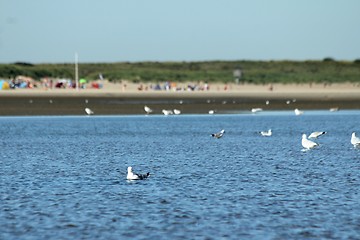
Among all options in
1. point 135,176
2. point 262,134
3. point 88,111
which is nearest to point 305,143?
point 262,134

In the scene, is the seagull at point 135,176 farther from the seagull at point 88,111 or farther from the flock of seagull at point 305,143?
the seagull at point 88,111

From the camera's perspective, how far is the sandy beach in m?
50.7

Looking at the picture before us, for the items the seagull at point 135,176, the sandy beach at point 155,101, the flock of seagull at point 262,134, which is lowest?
the sandy beach at point 155,101

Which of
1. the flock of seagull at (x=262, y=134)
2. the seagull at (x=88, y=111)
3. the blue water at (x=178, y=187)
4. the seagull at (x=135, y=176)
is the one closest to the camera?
the blue water at (x=178, y=187)

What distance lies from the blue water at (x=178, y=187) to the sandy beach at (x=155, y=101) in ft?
47.6

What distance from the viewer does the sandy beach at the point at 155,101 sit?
50688 mm

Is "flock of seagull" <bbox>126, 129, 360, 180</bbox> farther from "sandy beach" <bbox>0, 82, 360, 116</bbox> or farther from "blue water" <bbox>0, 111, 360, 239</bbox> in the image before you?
"sandy beach" <bbox>0, 82, 360, 116</bbox>

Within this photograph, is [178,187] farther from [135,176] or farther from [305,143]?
[305,143]

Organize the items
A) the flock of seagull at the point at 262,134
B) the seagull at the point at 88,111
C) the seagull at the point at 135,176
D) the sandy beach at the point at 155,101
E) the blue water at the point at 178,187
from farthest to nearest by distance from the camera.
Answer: the sandy beach at the point at 155,101 < the seagull at the point at 88,111 < the flock of seagull at the point at 262,134 < the seagull at the point at 135,176 < the blue water at the point at 178,187

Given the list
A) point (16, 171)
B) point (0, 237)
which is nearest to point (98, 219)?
point (0, 237)

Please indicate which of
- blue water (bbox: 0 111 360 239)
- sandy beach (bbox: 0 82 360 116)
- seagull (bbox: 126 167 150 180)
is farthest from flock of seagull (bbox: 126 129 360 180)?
sandy beach (bbox: 0 82 360 116)

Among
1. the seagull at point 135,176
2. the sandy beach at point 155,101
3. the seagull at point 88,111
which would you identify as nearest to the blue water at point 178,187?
the seagull at point 135,176

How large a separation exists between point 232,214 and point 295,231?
5.61ft

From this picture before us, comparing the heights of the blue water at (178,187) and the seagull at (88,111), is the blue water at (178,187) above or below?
above
